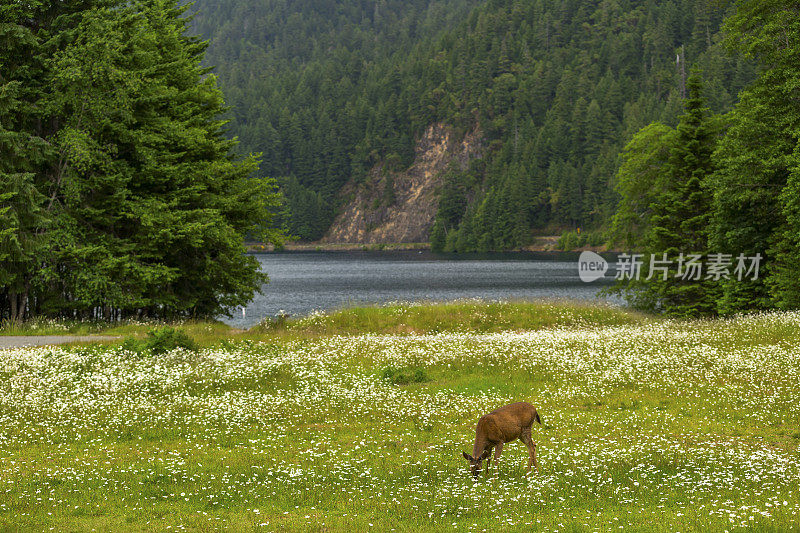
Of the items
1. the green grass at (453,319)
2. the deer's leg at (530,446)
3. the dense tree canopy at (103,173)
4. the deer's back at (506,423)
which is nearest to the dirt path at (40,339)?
the dense tree canopy at (103,173)

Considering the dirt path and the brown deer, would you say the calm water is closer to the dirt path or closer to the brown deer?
the dirt path

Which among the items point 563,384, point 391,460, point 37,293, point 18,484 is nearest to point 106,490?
point 18,484

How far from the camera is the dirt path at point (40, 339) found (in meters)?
25.2

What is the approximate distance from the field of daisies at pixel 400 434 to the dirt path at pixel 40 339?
8.35ft

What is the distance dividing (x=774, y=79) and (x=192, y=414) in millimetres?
33263

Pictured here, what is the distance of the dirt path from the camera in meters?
25.2

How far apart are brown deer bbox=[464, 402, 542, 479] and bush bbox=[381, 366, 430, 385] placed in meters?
9.06

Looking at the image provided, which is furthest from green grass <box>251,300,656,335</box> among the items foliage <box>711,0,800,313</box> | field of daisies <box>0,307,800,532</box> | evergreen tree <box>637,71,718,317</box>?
evergreen tree <box>637,71,718,317</box>

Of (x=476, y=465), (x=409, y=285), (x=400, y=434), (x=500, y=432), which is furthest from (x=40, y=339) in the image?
(x=409, y=285)

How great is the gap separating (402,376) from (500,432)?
9515 millimetres

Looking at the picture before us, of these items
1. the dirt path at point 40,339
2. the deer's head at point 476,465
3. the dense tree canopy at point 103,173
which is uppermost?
the dense tree canopy at point 103,173

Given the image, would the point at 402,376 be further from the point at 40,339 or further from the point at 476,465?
the point at 40,339

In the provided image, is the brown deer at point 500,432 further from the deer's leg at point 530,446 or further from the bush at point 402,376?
the bush at point 402,376

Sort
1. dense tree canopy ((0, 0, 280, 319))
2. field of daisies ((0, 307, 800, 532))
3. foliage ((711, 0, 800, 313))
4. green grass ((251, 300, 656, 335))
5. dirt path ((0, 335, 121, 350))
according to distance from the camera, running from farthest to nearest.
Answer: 1. foliage ((711, 0, 800, 313))
2. green grass ((251, 300, 656, 335))
3. dense tree canopy ((0, 0, 280, 319))
4. dirt path ((0, 335, 121, 350))
5. field of daisies ((0, 307, 800, 532))
